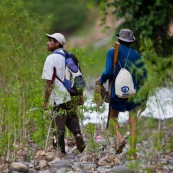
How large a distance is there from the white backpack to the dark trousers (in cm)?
76

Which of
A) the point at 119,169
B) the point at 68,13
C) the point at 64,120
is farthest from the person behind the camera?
the point at 68,13

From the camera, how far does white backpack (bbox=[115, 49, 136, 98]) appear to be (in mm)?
11266

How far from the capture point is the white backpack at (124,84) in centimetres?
1127

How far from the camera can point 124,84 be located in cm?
1128

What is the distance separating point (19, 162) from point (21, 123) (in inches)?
52.6

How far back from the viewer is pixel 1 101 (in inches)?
465

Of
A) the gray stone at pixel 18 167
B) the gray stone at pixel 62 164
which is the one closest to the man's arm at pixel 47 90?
the gray stone at pixel 62 164

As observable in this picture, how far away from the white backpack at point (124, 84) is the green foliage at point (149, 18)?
9594 mm

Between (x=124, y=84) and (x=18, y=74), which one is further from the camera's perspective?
(x=18, y=74)

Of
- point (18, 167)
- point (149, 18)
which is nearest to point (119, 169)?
point (18, 167)

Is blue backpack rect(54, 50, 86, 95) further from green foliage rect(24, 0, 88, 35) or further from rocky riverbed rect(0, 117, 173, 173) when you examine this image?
green foliage rect(24, 0, 88, 35)

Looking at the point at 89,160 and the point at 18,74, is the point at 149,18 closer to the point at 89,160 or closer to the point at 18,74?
the point at 18,74

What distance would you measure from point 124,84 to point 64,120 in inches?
47.9

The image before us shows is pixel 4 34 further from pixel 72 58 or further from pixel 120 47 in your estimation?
pixel 120 47
